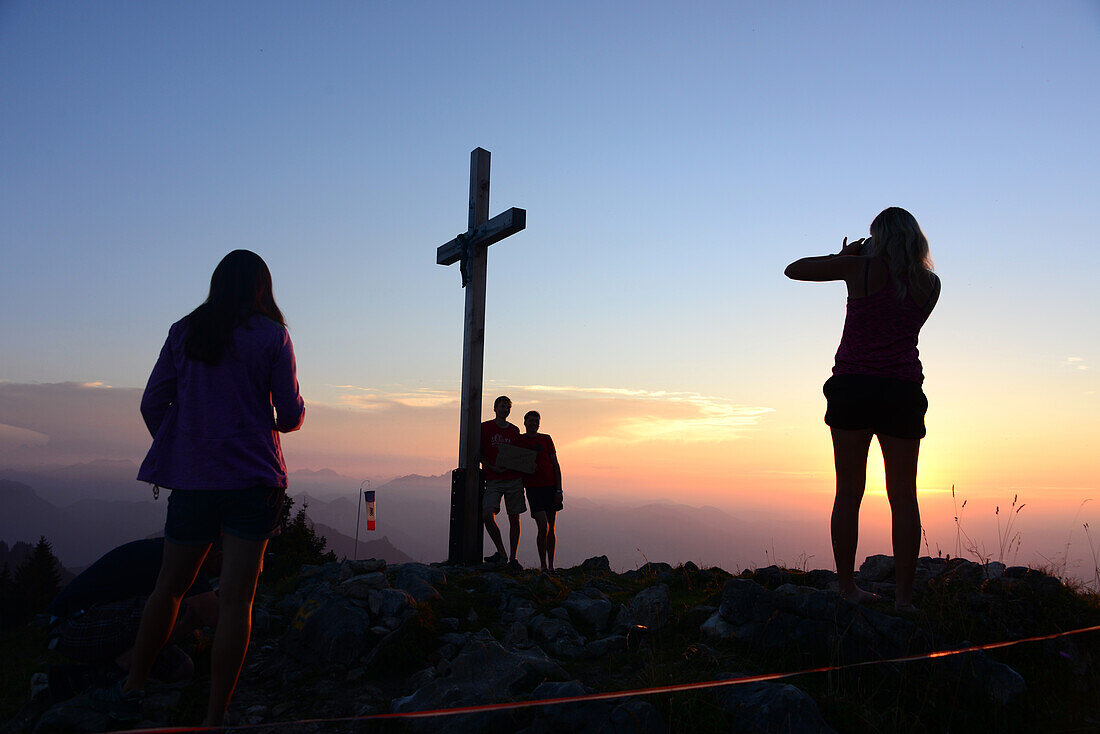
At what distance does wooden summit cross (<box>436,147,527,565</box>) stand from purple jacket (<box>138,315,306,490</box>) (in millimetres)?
4939

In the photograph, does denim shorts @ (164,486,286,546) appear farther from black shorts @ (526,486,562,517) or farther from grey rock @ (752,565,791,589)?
black shorts @ (526,486,562,517)

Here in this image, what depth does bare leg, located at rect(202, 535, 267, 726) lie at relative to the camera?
3000 millimetres

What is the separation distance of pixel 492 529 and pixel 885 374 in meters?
5.55

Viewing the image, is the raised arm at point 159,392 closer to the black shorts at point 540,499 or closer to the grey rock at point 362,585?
the grey rock at point 362,585

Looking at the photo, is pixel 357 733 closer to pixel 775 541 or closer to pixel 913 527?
pixel 913 527

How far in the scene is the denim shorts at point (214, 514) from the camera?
119 inches

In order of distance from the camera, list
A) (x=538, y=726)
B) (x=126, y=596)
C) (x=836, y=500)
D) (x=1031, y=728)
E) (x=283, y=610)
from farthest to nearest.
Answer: (x=283, y=610) → (x=836, y=500) → (x=126, y=596) → (x=1031, y=728) → (x=538, y=726)

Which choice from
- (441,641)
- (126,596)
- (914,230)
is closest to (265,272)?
(126,596)

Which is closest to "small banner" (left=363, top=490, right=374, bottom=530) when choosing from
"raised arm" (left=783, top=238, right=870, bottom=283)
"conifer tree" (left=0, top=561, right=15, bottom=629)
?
"raised arm" (left=783, top=238, right=870, bottom=283)

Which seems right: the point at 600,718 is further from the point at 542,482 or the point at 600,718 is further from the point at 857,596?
the point at 542,482

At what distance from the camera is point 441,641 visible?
4.66 meters

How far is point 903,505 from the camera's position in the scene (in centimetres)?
420

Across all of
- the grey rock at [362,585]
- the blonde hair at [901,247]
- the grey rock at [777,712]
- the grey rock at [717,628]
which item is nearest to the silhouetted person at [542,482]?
the grey rock at [362,585]

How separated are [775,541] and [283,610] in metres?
4.49
